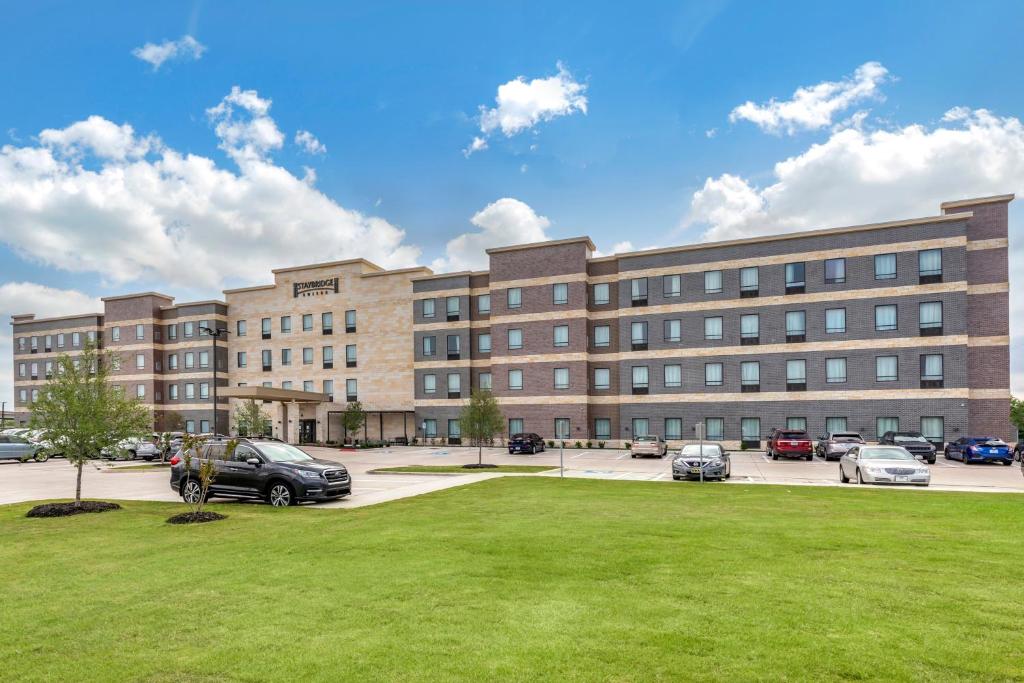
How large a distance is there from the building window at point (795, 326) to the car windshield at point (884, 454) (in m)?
24.0

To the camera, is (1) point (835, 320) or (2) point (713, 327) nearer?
(1) point (835, 320)

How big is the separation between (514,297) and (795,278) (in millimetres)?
21452

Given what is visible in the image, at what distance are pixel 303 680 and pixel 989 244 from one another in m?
48.8

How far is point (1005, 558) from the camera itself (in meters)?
8.55

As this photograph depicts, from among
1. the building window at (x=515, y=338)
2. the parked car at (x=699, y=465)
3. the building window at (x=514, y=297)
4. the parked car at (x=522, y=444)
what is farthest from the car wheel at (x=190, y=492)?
the building window at (x=514, y=297)

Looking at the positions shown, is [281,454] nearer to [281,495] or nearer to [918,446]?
[281,495]

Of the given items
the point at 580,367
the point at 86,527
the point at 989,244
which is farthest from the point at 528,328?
the point at 86,527

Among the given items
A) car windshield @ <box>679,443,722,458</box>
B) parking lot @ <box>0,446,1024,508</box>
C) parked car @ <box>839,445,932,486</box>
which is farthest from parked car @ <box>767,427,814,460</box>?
parked car @ <box>839,445,932,486</box>

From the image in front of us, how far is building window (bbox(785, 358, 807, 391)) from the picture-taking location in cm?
4359

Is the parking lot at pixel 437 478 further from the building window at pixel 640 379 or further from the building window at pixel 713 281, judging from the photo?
the building window at pixel 713 281

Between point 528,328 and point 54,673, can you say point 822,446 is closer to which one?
point 528,328

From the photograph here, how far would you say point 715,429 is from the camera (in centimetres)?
4575

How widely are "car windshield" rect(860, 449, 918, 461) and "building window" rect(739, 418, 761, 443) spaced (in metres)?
23.5

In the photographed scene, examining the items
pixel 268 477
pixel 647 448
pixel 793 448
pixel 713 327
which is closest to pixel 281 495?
pixel 268 477
